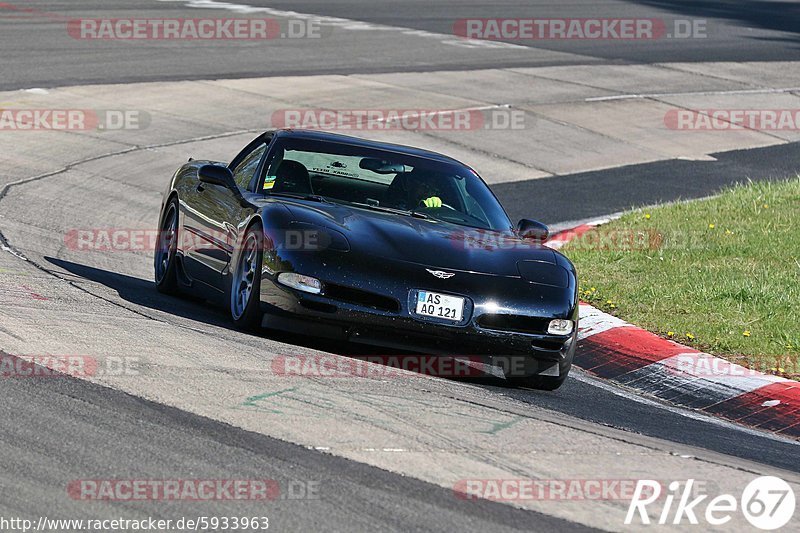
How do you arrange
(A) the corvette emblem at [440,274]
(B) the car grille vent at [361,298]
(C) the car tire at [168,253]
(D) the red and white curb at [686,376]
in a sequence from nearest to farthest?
(B) the car grille vent at [361,298] < (A) the corvette emblem at [440,274] < (D) the red and white curb at [686,376] < (C) the car tire at [168,253]

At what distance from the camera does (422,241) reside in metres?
8.08

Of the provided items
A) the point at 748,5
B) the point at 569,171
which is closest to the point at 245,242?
the point at 569,171

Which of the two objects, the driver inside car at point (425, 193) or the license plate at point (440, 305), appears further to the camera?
the driver inside car at point (425, 193)

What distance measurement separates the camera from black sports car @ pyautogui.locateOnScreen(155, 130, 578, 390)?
7.63 meters

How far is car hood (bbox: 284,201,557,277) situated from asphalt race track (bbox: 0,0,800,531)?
0.68 metres

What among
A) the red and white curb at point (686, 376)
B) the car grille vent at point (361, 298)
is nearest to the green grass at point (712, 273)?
the red and white curb at point (686, 376)

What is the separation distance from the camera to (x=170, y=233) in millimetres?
10266

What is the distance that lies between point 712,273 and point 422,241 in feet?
12.8

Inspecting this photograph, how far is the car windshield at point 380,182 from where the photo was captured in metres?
9.03

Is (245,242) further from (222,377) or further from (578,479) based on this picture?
(578,479)

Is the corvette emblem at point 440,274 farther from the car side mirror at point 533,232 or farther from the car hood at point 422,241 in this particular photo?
the car side mirror at point 533,232

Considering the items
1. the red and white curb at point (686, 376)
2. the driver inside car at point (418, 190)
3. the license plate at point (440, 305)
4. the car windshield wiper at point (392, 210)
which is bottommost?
the red and white curb at point (686, 376)

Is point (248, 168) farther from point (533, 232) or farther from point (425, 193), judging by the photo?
point (533, 232)

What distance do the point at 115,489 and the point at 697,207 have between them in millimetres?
10574
